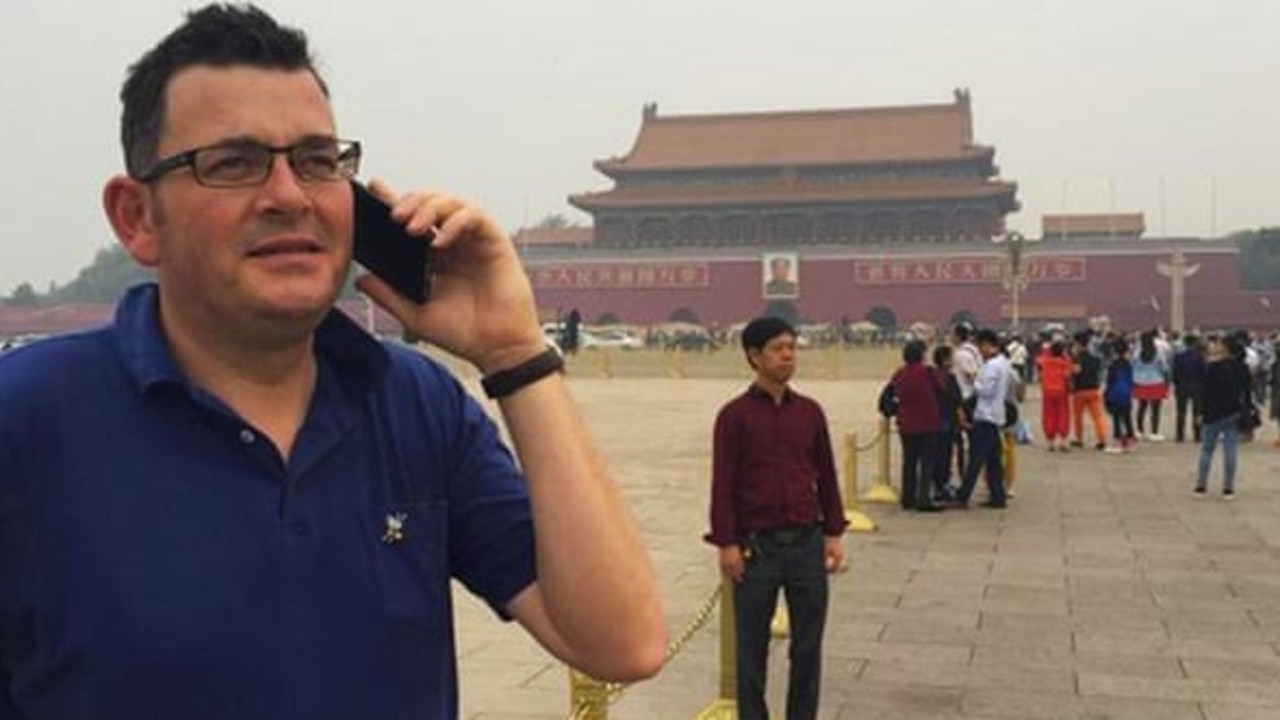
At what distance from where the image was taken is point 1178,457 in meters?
12.8

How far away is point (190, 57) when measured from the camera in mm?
1196

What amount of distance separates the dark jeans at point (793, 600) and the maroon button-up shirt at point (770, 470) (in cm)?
6

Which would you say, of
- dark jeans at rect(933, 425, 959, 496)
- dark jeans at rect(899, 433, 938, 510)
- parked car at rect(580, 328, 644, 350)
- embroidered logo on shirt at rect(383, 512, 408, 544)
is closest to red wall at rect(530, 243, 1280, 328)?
parked car at rect(580, 328, 644, 350)

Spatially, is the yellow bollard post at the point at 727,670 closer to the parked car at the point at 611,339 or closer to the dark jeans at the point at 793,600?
the dark jeans at the point at 793,600

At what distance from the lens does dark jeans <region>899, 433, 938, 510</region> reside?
8969 mm

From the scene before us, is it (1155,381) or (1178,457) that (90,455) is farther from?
(1155,381)

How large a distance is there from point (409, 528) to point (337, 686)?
165 millimetres

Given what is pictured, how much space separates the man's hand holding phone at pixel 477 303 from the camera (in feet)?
4.16

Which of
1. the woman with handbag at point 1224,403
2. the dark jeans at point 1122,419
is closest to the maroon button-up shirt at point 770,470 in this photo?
the woman with handbag at point 1224,403

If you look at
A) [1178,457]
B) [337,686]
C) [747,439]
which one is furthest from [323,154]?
[1178,457]

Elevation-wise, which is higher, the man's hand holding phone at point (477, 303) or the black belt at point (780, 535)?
the man's hand holding phone at point (477, 303)

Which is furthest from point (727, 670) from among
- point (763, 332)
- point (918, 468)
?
point (918, 468)

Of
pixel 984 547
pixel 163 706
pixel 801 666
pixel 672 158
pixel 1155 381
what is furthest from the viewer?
pixel 672 158

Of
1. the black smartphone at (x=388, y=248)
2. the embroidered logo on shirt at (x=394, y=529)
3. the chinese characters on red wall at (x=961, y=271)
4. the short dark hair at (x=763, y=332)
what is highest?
the chinese characters on red wall at (x=961, y=271)
